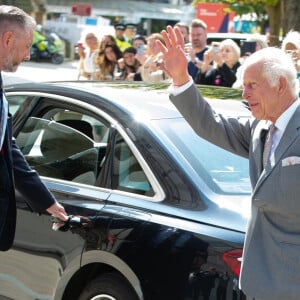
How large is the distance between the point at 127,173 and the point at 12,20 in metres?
1.02

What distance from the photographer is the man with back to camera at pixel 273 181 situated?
8.26 ft

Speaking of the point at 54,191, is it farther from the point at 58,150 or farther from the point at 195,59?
the point at 195,59

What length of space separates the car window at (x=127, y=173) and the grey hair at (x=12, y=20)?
89 centimetres

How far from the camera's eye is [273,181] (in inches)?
99.9

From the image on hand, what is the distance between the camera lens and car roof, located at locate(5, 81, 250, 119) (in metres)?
3.88

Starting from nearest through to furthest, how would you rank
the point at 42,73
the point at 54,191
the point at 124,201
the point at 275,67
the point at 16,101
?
the point at 275,67 < the point at 124,201 < the point at 54,191 < the point at 16,101 < the point at 42,73

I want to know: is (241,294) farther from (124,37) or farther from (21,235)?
(124,37)

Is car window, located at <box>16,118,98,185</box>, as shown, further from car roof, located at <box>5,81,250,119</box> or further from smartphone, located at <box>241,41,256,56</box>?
smartphone, located at <box>241,41,256,56</box>

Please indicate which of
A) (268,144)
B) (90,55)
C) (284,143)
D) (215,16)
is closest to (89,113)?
(268,144)

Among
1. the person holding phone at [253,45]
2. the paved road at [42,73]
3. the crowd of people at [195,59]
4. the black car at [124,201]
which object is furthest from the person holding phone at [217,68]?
the paved road at [42,73]

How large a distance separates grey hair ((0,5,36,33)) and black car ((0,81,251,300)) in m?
0.87

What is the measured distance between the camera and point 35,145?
4.32 meters

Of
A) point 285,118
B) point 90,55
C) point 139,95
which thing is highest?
point 285,118

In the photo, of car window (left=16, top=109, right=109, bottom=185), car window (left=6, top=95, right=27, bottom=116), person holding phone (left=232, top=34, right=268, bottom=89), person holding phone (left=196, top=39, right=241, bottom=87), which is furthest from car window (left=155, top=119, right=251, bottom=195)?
person holding phone (left=196, top=39, right=241, bottom=87)
